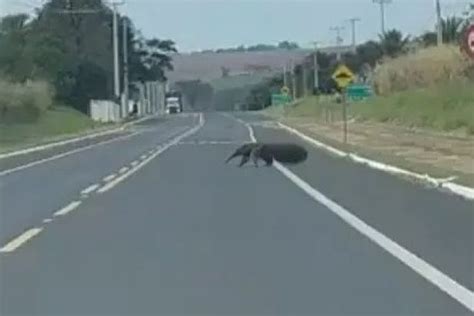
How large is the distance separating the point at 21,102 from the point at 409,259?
224 feet

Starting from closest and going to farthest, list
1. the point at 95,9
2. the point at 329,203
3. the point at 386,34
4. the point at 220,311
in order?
the point at 220,311
the point at 329,203
the point at 95,9
the point at 386,34

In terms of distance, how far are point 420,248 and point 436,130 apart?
44.8m

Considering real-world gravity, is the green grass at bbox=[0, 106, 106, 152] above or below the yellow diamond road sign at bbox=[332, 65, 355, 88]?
below

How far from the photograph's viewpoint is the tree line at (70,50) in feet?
363

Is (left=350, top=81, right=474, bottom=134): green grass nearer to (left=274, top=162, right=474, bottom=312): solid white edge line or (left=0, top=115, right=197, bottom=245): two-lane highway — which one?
(left=0, top=115, right=197, bottom=245): two-lane highway

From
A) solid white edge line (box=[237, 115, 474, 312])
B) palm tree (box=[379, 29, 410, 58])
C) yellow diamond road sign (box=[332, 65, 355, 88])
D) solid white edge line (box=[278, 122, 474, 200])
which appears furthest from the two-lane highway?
palm tree (box=[379, 29, 410, 58])

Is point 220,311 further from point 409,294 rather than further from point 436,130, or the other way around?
point 436,130

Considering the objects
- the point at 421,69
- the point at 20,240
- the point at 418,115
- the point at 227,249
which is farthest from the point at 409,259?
the point at 421,69

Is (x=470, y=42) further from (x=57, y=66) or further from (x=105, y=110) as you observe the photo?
(x=57, y=66)

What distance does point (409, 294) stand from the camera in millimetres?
12039

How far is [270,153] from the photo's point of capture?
36.4 meters

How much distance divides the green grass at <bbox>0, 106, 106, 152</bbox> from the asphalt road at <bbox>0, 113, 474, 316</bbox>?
2643cm

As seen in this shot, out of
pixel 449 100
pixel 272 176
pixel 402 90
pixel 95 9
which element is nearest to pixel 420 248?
pixel 272 176

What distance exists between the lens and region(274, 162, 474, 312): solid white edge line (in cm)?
1204
